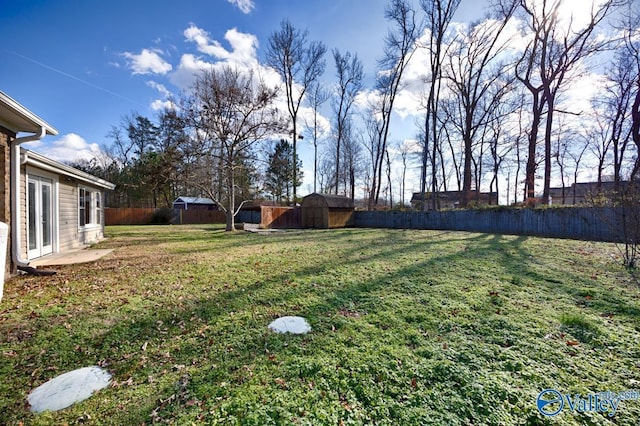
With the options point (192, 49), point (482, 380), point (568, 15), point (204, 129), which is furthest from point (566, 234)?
point (192, 49)

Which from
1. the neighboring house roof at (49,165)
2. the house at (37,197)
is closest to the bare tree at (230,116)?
the house at (37,197)

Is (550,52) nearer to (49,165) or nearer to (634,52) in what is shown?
(634,52)

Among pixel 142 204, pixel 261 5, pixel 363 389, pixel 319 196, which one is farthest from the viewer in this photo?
pixel 142 204

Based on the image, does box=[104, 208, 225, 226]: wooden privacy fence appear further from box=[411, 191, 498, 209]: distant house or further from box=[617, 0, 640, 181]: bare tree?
box=[617, 0, 640, 181]: bare tree

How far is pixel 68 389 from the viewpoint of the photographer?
6.39 feet

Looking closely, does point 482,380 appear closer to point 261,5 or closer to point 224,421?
point 224,421

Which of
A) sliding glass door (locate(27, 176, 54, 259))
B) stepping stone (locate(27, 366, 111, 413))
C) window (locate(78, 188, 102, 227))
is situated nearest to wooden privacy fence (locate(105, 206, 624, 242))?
window (locate(78, 188, 102, 227))

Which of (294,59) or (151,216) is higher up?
(294,59)

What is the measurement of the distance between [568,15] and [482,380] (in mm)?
18903

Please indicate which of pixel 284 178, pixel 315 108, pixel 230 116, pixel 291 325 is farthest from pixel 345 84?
pixel 291 325

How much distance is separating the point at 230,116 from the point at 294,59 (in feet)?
32.1

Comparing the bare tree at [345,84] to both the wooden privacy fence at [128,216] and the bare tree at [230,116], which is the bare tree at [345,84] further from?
the wooden privacy fence at [128,216]

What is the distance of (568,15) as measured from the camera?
12.9 metres

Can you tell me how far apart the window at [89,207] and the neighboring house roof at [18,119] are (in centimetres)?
475
